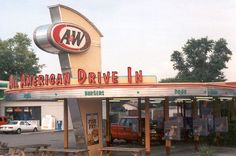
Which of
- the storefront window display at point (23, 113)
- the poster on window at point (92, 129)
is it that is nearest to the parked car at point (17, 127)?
the storefront window display at point (23, 113)

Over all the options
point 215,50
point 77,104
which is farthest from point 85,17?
point 215,50

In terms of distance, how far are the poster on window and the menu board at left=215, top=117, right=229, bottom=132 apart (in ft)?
26.1

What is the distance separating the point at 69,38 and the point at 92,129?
450 centimetres

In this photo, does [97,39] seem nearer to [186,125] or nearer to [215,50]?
[186,125]

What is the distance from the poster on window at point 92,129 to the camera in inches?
853

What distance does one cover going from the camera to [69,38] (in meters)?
21.9

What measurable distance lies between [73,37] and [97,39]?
188 centimetres

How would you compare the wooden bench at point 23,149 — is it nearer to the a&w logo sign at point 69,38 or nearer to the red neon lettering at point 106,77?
the a&w logo sign at point 69,38

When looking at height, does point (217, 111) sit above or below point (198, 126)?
above

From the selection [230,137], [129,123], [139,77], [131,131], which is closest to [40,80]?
[139,77]

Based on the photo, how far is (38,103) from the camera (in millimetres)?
52906

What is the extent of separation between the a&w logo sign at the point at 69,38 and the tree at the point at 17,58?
51.0 meters

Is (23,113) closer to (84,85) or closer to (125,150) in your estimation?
(84,85)

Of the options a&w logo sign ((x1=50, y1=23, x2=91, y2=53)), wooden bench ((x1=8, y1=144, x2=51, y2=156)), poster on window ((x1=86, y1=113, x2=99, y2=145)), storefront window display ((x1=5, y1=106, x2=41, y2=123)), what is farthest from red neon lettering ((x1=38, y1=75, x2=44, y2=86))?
storefront window display ((x1=5, y1=106, x2=41, y2=123))
